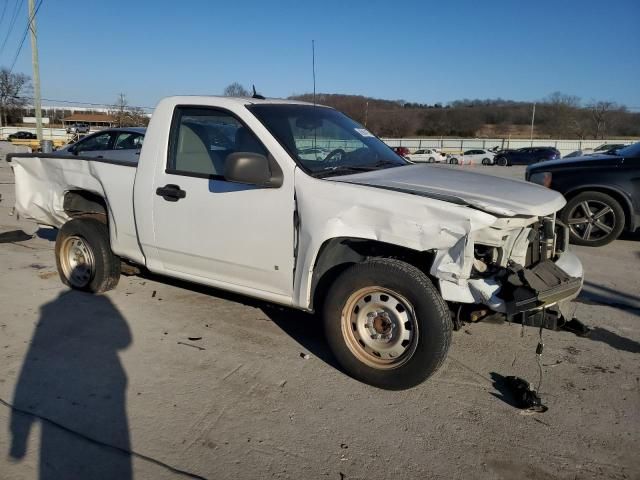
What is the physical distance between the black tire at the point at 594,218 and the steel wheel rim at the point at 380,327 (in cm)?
507

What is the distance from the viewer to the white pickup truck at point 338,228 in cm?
314

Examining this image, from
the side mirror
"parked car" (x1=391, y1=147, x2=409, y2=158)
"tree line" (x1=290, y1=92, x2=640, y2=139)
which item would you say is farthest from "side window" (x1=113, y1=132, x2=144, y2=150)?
"tree line" (x1=290, y1=92, x2=640, y2=139)

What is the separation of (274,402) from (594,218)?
6037 mm

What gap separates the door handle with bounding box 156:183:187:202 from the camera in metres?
4.12

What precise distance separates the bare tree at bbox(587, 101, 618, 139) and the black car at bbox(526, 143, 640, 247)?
298 feet

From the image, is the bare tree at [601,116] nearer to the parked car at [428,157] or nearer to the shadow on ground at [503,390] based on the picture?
the parked car at [428,157]

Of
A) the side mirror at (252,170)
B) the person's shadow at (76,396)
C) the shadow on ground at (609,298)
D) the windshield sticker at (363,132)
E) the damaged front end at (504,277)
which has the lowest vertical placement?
the person's shadow at (76,396)

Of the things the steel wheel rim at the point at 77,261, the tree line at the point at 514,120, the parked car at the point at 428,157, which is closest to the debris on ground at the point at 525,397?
the steel wheel rim at the point at 77,261

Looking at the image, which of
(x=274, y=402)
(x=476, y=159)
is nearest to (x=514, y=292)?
(x=274, y=402)

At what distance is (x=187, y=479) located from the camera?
2588 mm

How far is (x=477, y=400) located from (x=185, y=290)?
3326 mm

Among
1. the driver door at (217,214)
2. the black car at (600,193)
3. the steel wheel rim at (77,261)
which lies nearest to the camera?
the driver door at (217,214)

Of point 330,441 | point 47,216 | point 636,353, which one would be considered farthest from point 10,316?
point 636,353

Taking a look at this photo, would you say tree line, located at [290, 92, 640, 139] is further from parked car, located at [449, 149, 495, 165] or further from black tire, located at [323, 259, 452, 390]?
black tire, located at [323, 259, 452, 390]
